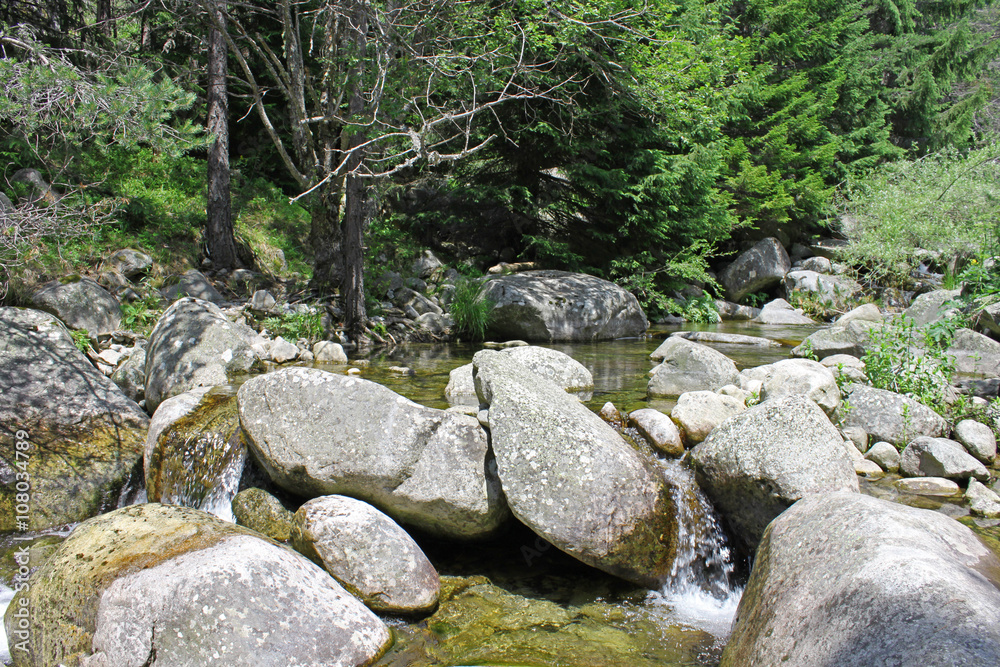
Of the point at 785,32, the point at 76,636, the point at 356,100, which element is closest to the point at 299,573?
the point at 76,636

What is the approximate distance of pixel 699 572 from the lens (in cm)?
379

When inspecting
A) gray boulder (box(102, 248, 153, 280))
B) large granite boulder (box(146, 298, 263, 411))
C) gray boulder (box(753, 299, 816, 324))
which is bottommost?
gray boulder (box(753, 299, 816, 324))

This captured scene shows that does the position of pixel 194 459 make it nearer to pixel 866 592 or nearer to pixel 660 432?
pixel 660 432

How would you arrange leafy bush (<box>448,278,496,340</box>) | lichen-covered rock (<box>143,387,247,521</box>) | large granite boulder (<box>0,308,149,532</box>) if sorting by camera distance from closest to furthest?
large granite boulder (<box>0,308,149,532</box>), lichen-covered rock (<box>143,387,247,521</box>), leafy bush (<box>448,278,496,340</box>)

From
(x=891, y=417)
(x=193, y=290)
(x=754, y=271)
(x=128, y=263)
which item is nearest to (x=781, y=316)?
(x=754, y=271)

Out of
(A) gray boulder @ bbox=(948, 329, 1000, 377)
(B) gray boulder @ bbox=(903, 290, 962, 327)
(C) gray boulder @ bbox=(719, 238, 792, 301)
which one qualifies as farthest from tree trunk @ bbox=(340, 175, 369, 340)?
(C) gray boulder @ bbox=(719, 238, 792, 301)

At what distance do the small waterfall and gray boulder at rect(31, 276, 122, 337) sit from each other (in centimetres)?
742

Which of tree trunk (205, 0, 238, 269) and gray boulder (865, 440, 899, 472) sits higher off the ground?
tree trunk (205, 0, 238, 269)

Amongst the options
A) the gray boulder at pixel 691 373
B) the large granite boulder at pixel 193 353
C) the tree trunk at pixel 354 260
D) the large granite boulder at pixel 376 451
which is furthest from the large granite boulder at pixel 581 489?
the tree trunk at pixel 354 260

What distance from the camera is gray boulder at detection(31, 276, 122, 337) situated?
7508mm

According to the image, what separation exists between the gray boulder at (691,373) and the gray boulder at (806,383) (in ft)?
1.59

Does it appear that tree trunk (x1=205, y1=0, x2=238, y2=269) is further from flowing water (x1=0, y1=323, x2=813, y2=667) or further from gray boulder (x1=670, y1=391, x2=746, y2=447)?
gray boulder (x1=670, y1=391, x2=746, y2=447)

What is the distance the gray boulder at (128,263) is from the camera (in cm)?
954

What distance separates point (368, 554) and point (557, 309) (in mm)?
7220
